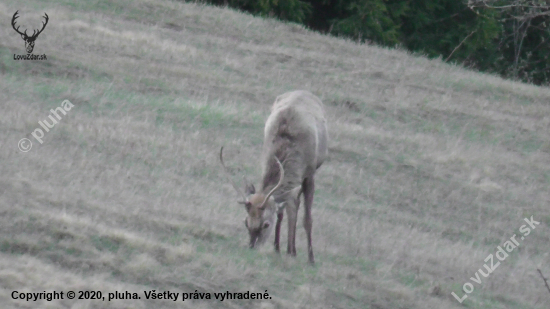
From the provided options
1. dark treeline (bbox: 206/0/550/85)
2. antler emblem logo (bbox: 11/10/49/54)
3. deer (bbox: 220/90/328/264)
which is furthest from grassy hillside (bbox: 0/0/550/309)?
dark treeline (bbox: 206/0/550/85)

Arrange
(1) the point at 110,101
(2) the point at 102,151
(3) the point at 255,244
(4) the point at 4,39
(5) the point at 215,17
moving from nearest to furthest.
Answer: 1. (3) the point at 255,244
2. (2) the point at 102,151
3. (1) the point at 110,101
4. (4) the point at 4,39
5. (5) the point at 215,17

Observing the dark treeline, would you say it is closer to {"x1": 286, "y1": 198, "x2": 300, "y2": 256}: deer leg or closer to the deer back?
the deer back

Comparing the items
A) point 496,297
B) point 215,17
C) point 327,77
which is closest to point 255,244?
point 496,297

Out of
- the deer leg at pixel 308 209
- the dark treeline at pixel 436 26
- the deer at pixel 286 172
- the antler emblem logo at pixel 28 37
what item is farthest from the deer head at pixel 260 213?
the dark treeline at pixel 436 26

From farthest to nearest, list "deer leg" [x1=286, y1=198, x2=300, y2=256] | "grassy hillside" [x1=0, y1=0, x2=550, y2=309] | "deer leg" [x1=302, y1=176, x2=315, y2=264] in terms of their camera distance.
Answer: "deer leg" [x1=302, y1=176, x2=315, y2=264] < "deer leg" [x1=286, y1=198, x2=300, y2=256] < "grassy hillside" [x1=0, y1=0, x2=550, y2=309]

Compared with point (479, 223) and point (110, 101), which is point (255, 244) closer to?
point (479, 223)

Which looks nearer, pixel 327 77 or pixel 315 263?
pixel 315 263

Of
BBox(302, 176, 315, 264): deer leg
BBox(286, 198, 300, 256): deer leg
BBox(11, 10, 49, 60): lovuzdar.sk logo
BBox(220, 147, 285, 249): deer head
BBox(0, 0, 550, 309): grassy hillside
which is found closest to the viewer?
BBox(0, 0, 550, 309): grassy hillside

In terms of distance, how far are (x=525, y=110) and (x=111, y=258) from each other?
51.1 ft

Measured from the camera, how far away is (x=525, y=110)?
22266 millimetres

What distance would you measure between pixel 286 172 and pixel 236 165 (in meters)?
4.31

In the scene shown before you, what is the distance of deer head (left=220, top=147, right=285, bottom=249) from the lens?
9.84 meters

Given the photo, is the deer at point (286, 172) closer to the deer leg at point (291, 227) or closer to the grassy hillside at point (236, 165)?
the deer leg at point (291, 227)

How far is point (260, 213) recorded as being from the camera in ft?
32.2
